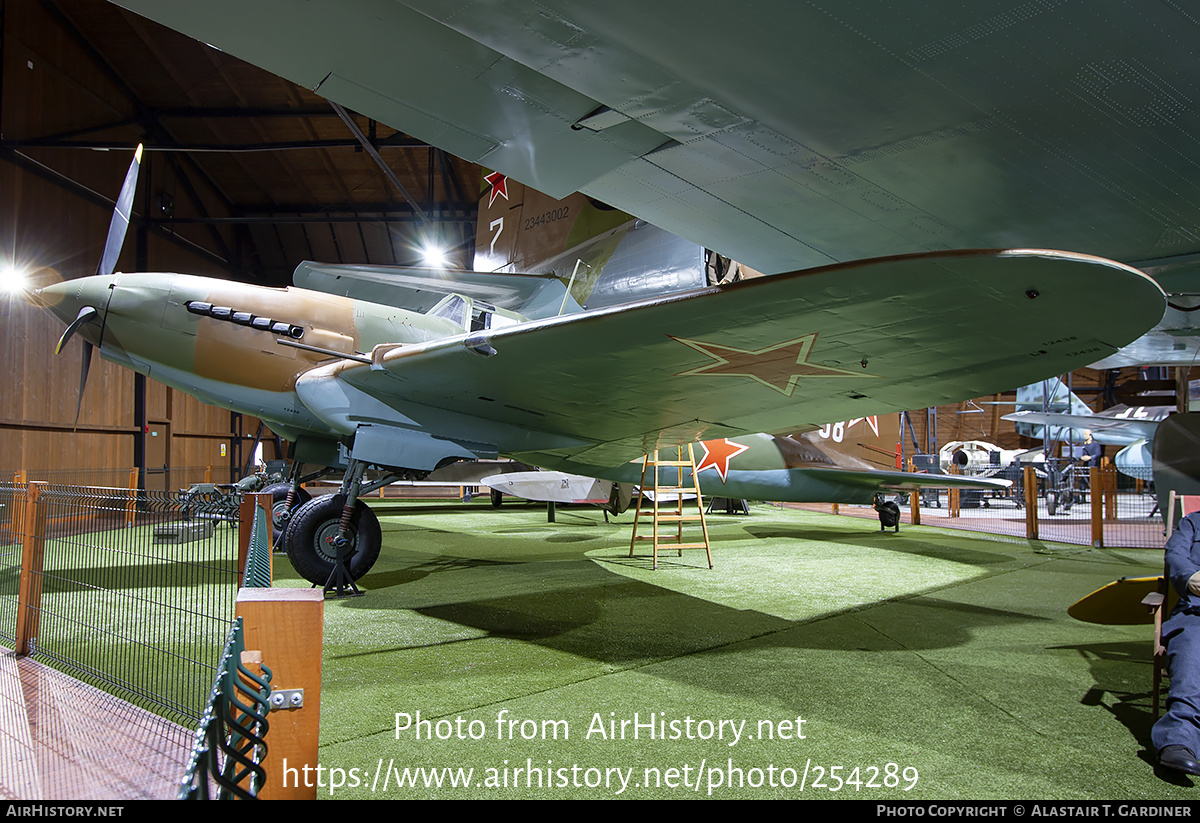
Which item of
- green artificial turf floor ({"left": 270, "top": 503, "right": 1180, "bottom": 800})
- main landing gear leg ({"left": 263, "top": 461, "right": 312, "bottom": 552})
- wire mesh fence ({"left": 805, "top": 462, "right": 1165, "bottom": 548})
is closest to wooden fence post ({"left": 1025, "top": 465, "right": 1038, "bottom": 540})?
wire mesh fence ({"left": 805, "top": 462, "right": 1165, "bottom": 548})

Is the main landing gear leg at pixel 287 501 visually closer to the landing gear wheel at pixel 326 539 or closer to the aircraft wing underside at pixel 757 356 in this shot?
the landing gear wheel at pixel 326 539

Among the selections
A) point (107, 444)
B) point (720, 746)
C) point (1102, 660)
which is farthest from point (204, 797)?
point (107, 444)

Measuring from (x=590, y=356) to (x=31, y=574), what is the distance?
328 centimetres

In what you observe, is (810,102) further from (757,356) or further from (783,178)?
(757,356)

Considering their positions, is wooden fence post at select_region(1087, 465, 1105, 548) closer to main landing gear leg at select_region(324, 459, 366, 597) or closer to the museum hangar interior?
the museum hangar interior

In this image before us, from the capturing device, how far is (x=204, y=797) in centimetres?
92

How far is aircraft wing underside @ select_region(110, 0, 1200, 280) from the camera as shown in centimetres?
249

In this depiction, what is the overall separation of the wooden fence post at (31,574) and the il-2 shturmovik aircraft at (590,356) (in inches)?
58.4

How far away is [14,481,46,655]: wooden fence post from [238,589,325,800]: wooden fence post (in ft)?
9.84

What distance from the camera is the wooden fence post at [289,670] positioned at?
4.70ft

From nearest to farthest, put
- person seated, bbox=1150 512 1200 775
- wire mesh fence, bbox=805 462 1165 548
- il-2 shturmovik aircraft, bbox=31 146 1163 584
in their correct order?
1. person seated, bbox=1150 512 1200 775
2. il-2 shturmovik aircraft, bbox=31 146 1163 584
3. wire mesh fence, bbox=805 462 1165 548

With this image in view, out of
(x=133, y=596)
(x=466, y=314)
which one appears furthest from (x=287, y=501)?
(x=133, y=596)

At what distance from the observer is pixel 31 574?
3455 millimetres

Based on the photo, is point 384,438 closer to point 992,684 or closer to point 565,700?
point 565,700
